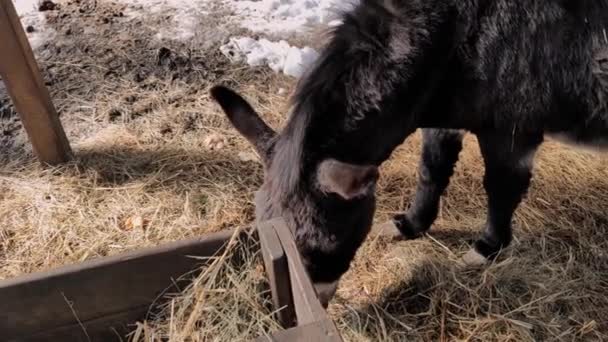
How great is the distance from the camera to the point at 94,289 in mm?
1753

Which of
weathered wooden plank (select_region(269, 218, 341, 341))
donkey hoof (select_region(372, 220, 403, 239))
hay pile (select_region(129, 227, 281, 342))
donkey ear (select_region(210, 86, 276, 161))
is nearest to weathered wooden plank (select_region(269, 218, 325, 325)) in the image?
weathered wooden plank (select_region(269, 218, 341, 341))

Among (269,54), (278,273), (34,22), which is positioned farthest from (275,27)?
(278,273)

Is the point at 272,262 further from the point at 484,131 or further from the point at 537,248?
the point at 537,248

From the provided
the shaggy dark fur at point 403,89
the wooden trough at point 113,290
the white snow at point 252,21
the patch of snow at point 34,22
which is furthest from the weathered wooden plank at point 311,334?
the patch of snow at point 34,22

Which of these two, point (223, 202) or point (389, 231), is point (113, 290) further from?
point (389, 231)

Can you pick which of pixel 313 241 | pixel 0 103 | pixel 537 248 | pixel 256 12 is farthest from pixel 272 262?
pixel 256 12

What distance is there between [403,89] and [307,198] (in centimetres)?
51

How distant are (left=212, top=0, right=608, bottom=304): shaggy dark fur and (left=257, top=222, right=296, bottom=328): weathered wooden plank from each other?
16 cm

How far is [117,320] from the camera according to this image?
74.4 inches

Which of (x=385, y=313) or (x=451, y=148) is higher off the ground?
Answer: (x=451, y=148)

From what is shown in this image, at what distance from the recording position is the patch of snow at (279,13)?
4102 millimetres

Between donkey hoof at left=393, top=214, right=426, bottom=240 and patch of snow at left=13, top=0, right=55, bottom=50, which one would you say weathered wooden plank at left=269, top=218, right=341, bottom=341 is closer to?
donkey hoof at left=393, top=214, right=426, bottom=240

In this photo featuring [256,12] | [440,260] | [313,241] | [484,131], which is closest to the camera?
[313,241]

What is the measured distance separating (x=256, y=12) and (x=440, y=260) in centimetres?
273
